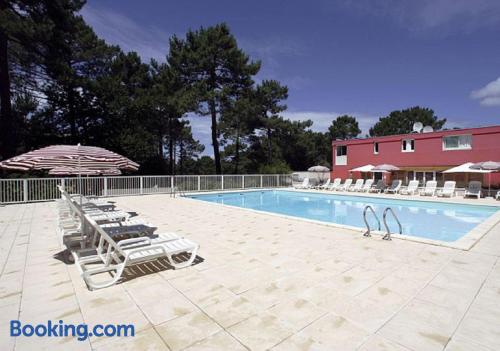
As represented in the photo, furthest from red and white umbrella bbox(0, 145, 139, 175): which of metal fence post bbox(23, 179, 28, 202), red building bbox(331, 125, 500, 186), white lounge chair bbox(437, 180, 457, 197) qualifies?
red building bbox(331, 125, 500, 186)

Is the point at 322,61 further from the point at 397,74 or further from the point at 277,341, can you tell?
the point at 277,341

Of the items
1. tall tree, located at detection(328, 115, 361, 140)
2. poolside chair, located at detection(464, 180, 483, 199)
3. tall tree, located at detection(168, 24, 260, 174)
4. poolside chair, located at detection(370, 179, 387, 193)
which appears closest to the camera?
poolside chair, located at detection(464, 180, 483, 199)

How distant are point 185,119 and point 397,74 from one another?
64.1ft

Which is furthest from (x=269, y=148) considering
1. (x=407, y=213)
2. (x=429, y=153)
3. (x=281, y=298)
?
(x=281, y=298)

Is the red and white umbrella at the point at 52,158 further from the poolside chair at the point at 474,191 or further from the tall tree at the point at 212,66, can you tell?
the tall tree at the point at 212,66

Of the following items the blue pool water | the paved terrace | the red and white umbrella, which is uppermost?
the red and white umbrella

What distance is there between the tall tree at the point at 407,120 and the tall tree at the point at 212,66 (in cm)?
3336

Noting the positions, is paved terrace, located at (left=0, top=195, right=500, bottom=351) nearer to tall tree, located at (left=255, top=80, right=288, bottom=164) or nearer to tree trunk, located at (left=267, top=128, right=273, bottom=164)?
tall tree, located at (left=255, top=80, right=288, bottom=164)

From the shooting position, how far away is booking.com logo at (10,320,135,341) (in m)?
2.48

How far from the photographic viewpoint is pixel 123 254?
3490mm

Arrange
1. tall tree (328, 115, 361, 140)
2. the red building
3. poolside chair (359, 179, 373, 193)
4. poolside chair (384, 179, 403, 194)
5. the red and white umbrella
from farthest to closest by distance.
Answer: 1. tall tree (328, 115, 361, 140)
2. poolside chair (359, 179, 373, 193)
3. poolside chair (384, 179, 403, 194)
4. the red building
5. the red and white umbrella

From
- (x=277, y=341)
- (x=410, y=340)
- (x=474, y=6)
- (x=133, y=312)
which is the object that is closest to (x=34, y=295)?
(x=133, y=312)

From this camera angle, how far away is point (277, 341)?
236cm

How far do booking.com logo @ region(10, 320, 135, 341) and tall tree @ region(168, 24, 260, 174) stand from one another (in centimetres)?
2085
